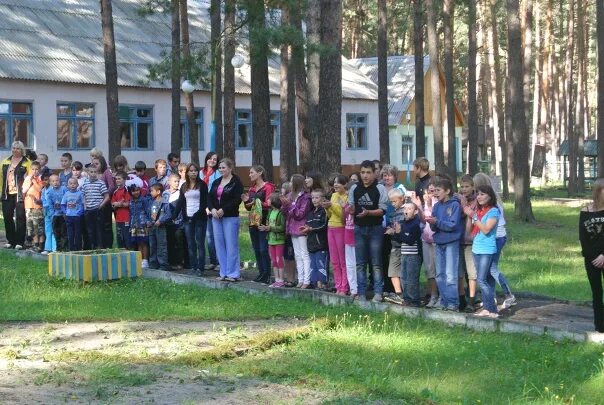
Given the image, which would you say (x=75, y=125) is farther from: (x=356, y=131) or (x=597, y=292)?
(x=597, y=292)

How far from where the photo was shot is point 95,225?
19234 millimetres

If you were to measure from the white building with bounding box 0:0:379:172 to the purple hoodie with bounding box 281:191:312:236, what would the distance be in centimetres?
2327

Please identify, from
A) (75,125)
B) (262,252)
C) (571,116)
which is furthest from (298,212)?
(571,116)

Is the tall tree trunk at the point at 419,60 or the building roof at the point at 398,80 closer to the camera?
the tall tree trunk at the point at 419,60

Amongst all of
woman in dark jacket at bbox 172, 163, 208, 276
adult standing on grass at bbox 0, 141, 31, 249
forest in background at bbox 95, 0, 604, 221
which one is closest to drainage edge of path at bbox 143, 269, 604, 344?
woman in dark jacket at bbox 172, 163, 208, 276

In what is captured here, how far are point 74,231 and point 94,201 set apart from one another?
794 millimetres

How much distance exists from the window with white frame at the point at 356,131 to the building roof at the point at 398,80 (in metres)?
4.26

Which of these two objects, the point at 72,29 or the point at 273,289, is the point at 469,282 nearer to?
the point at 273,289

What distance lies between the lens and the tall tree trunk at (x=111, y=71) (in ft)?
90.5

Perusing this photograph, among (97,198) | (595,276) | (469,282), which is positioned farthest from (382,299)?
(97,198)

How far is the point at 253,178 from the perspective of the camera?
16406 mm

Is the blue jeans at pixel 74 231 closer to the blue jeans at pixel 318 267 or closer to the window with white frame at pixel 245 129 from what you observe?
the blue jeans at pixel 318 267

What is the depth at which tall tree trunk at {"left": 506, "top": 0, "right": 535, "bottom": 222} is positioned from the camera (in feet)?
96.0

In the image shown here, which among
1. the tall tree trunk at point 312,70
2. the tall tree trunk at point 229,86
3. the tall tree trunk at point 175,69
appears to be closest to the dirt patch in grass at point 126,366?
the tall tree trunk at point 312,70
